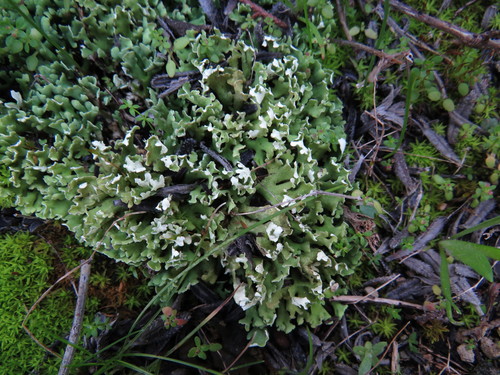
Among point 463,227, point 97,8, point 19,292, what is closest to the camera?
point 97,8

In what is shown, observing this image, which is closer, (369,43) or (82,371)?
(82,371)

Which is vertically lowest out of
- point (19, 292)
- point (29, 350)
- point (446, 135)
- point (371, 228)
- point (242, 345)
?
point (29, 350)

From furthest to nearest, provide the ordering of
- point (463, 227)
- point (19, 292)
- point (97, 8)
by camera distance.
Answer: point (463, 227)
point (19, 292)
point (97, 8)

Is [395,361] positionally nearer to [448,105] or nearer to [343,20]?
[448,105]

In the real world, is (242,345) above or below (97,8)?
below

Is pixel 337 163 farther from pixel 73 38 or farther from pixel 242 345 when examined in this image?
pixel 73 38

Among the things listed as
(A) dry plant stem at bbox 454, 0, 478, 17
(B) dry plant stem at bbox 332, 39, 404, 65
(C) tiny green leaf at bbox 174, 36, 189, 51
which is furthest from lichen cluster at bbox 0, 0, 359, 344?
Answer: (A) dry plant stem at bbox 454, 0, 478, 17

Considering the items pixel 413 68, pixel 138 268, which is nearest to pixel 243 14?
pixel 413 68
